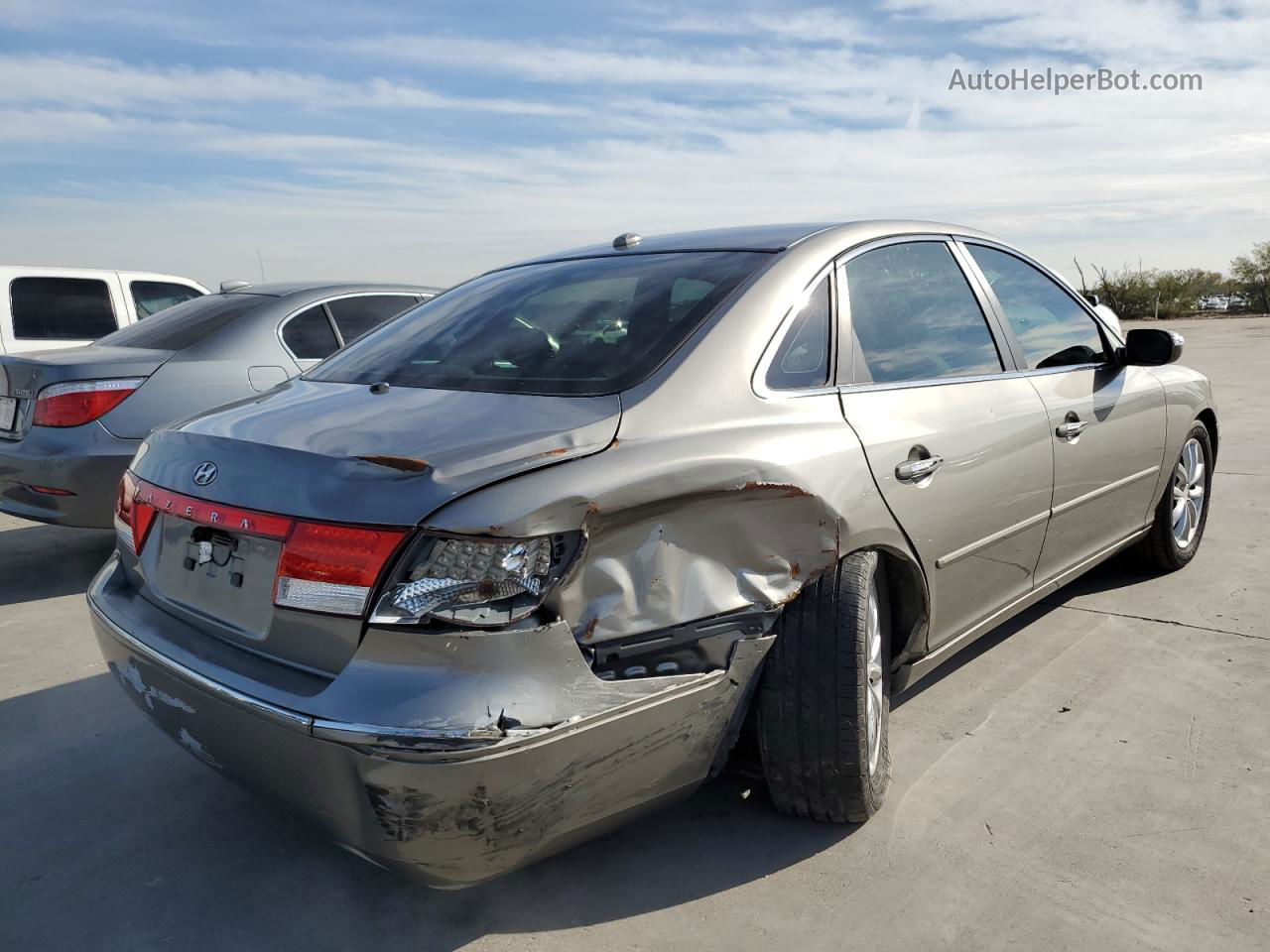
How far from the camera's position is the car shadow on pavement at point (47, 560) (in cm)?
493

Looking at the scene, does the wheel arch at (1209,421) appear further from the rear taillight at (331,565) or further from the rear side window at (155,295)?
the rear side window at (155,295)

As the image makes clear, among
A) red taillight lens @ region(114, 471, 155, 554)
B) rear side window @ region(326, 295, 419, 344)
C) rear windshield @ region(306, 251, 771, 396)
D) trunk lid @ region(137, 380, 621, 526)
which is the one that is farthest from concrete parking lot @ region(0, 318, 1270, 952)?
rear side window @ region(326, 295, 419, 344)

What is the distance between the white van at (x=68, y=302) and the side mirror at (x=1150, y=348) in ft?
24.6

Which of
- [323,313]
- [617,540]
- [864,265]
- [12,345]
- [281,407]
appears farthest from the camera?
[12,345]

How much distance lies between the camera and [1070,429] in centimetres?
337

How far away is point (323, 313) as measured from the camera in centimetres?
559

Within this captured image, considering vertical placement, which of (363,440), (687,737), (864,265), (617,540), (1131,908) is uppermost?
(864,265)

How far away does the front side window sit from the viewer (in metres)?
3.42

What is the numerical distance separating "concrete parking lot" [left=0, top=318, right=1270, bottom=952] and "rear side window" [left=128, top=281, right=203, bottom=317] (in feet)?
20.3

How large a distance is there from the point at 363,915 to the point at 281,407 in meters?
1.16

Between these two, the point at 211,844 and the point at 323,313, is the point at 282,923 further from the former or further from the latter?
the point at 323,313

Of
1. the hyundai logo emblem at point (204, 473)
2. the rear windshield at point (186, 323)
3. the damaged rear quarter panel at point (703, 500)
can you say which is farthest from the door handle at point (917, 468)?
the rear windshield at point (186, 323)

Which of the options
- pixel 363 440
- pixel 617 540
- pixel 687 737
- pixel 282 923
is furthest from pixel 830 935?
pixel 363 440

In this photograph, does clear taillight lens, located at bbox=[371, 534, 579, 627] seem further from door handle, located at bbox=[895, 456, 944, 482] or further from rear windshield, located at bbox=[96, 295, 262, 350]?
rear windshield, located at bbox=[96, 295, 262, 350]
